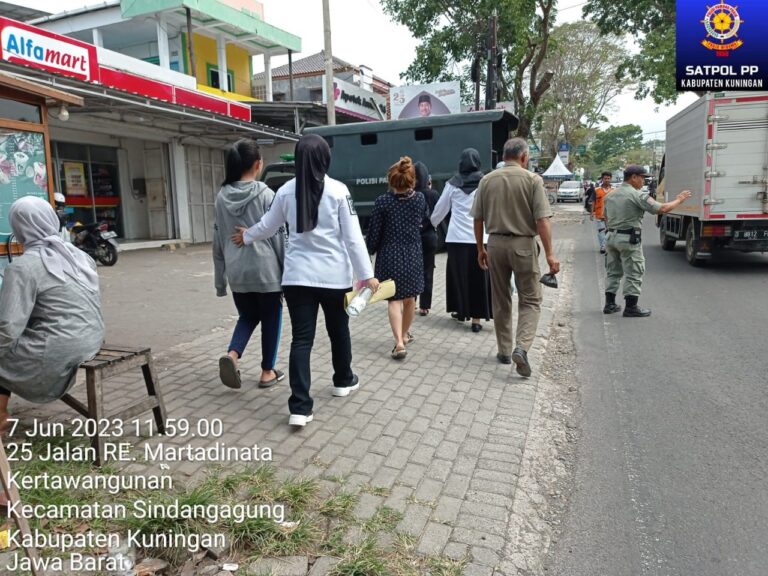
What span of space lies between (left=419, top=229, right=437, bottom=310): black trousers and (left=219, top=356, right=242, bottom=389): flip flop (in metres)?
2.76

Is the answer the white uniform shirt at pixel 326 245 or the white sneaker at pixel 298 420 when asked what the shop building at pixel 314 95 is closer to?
the white uniform shirt at pixel 326 245

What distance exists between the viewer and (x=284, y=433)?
346 centimetres

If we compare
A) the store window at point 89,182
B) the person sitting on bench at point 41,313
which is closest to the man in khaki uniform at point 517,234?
the person sitting on bench at point 41,313

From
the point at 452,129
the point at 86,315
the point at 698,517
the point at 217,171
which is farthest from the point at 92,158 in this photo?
the point at 698,517

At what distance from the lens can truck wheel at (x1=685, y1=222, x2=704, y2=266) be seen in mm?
10062

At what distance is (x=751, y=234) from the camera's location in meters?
9.35

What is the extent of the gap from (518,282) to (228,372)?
96.6 inches

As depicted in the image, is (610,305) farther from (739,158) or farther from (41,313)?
(41,313)

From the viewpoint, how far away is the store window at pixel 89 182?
43.9 ft

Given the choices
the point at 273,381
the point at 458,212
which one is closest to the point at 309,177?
the point at 273,381

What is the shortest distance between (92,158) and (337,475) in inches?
553

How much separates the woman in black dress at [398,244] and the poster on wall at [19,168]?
9.15 ft

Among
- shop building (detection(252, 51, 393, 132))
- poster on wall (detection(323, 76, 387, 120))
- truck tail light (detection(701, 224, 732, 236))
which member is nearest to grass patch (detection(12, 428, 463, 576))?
truck tail light (detection(701, 224, 732, 236))

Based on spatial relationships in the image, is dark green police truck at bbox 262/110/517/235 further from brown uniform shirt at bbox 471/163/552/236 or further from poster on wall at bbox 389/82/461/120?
poster on wall at bbox 389/82/461/120
